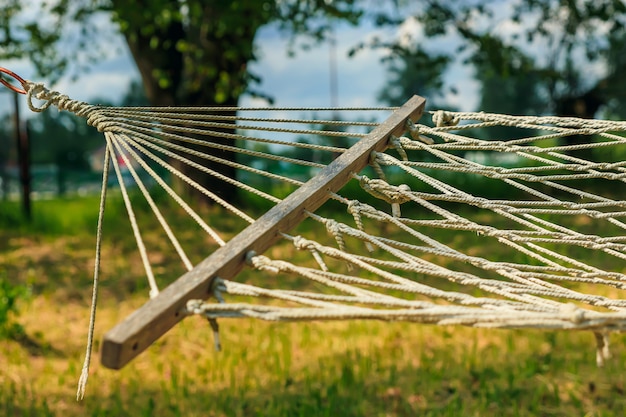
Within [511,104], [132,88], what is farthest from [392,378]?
[132,88]

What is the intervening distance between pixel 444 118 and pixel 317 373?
1.18m

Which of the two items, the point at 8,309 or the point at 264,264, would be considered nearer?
the point at 264,264

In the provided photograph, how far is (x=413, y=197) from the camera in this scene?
1.40 m

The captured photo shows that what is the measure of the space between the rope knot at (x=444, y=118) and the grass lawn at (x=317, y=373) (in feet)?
3.03

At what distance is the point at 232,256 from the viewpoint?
1.10 m

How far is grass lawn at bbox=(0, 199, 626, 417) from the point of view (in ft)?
7.20

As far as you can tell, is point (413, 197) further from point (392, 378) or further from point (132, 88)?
point (132, 88)

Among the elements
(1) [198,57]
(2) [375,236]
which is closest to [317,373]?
(2) [375,236]

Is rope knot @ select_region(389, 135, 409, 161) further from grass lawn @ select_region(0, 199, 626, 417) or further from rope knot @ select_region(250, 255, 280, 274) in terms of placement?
grass lawn @ select_region(0, 199, 626, 417)

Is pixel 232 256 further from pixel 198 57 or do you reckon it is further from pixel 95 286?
pixel 198 57

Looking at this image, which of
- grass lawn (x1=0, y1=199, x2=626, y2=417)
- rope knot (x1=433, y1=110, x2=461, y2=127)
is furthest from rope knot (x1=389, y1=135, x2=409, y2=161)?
grass lawn (x1=0, y1=199, x2=626, y2=417)

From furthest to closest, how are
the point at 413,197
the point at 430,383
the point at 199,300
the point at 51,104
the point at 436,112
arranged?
the point at 430,383 < the point at 436,112 < the point at 51,104 < the point at 413,197 < the point at 199,300

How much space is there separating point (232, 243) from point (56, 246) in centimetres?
385

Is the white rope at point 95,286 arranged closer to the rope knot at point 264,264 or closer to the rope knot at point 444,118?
the rope knot at point 264,264
